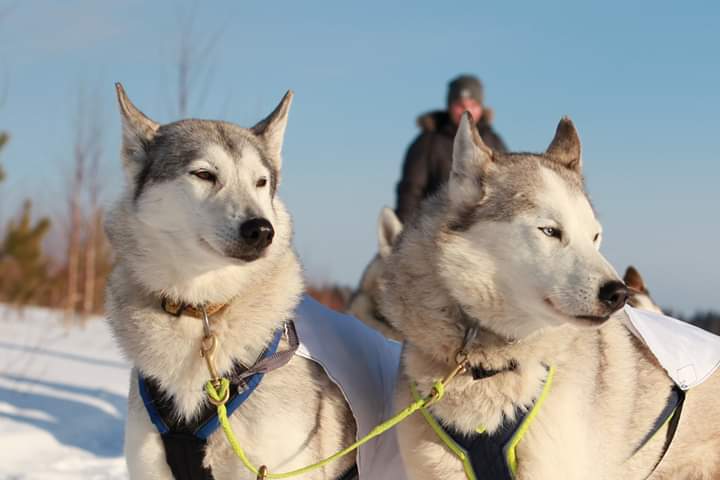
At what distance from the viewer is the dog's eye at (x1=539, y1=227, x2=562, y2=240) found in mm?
2676

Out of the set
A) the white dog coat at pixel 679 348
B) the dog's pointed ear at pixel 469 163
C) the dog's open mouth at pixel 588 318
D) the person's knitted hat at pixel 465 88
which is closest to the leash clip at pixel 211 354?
the dog's pointed ear at pixel 469 163

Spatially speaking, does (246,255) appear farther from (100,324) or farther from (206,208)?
(100,324)

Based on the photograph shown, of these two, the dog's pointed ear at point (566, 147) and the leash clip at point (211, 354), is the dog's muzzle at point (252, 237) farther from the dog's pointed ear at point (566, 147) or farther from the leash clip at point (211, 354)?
the dog's pointed ear at point (566, 147)

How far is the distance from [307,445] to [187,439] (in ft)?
1.38

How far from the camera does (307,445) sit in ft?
9.12

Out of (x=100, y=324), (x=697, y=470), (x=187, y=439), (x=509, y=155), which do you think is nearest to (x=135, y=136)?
(x=187, y=439)

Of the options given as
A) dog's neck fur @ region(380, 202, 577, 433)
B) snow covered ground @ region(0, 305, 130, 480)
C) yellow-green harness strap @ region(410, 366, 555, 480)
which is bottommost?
snow covered ground @ region(0, 305, 130, 480)

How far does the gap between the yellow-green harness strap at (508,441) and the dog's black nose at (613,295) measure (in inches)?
15.8

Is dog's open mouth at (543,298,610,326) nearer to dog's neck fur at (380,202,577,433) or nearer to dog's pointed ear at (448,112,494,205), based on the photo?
dog's neck fur at (380,202,577,433)

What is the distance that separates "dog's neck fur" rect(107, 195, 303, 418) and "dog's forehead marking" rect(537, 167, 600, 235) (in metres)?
0.99

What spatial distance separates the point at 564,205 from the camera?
8.94 ft

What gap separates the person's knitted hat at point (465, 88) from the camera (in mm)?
6180

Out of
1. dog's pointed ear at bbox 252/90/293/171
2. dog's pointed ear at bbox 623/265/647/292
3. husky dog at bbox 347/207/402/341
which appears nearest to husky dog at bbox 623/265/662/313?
dog's pointed ear at bbox 623/265/647/292

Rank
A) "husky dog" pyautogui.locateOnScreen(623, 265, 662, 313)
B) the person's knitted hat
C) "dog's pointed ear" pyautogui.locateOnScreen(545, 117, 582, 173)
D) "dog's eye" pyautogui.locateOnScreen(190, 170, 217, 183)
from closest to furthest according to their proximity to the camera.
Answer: "dog's eye" pyautogui.locateOnScreen(190, 170, 217, 183), "dog's pointed ear" pyautogui.locateOnScreen(545, 117, 582, 173), "husky dog" pyautogui.locateOnScreen(623, 265, 662, 313), the person's knitted hat
